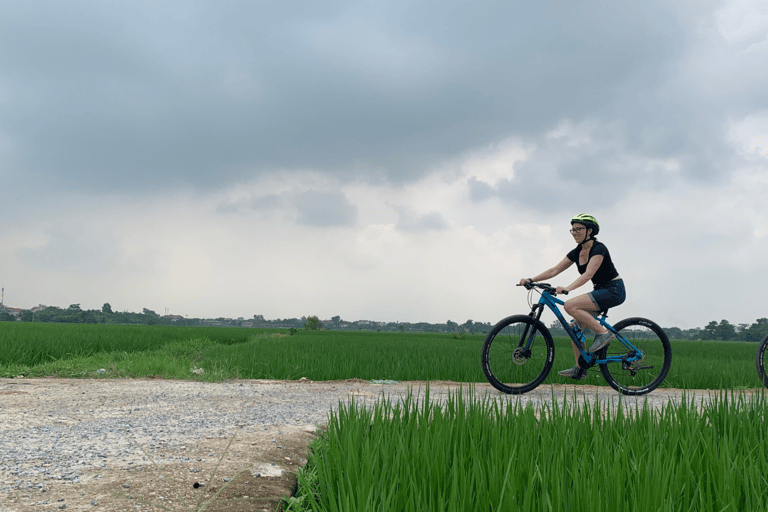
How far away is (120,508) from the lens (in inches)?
88.7

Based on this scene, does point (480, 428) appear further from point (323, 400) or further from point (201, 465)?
point (323, 400)

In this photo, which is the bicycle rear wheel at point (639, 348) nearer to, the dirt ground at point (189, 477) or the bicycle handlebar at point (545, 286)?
the bicycle handlebar at point (545, 286)

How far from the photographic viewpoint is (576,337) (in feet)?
21.9

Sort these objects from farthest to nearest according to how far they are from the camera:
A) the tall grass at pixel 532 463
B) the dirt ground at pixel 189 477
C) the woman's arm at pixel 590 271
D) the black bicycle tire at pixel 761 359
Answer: the black bicycle tire at pixel 761 359
the woman's arm at pixel 590 271
the dirt ground at pixel 189 477
the tall grass at pixel 532 463

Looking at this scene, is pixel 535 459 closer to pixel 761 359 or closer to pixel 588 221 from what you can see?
pixel 588 221

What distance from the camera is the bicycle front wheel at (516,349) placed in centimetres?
641

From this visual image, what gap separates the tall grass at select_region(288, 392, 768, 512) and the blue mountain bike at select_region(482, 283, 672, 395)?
307 cm

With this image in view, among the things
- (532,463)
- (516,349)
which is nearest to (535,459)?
(532,463)

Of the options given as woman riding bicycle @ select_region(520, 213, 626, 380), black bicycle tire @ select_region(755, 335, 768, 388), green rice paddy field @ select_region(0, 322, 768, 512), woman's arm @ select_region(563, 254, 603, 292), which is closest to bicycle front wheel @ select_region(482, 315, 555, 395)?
woman riding bicycle @ select_region(520, 213, 626, 380)

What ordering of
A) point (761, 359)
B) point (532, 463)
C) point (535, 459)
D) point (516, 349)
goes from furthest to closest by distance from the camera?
1. point (761, 359)
2. point (516, 349)
3. point (535, 459)
4. point (532, 463)

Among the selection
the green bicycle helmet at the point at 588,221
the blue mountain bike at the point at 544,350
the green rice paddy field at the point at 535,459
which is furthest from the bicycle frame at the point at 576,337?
the green rice paddy field at the point at 535,459

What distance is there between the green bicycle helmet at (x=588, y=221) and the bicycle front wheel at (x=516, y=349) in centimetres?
142

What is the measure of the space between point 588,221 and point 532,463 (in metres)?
4.91

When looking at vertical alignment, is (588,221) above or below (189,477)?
above
